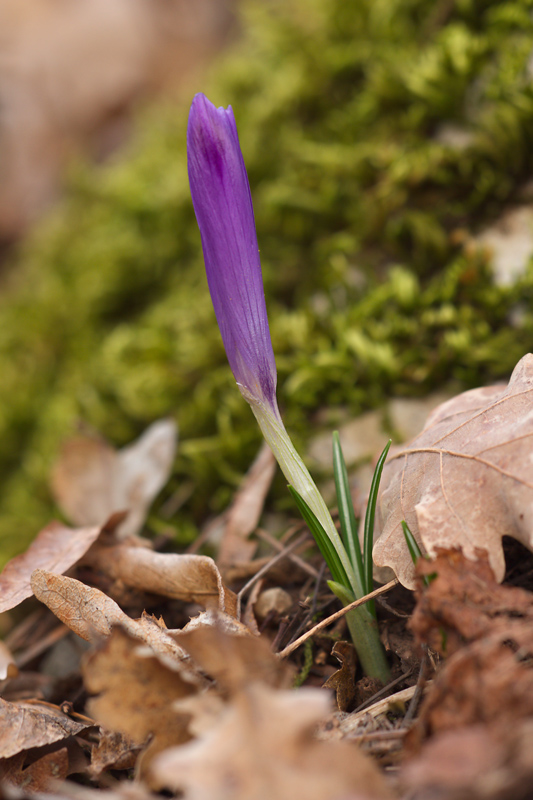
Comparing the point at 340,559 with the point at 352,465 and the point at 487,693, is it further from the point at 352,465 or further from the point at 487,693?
the point at 352,465

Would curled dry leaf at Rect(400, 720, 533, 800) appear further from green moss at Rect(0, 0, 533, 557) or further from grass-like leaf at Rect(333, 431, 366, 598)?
green moss at Rect(0, 0, 533, 557)

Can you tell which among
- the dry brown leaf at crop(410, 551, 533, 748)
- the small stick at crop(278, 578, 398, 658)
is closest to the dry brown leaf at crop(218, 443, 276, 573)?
the small stick at crop(278, 578, 398, 658)

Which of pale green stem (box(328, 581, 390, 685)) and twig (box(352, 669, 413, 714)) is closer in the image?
twig (box(352, 669, 413, 714))

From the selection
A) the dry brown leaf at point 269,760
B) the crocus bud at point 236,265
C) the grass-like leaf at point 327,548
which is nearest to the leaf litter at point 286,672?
the dry brown leaf at point 269,760

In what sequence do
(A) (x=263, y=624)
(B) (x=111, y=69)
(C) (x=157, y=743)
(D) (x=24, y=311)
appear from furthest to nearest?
(B) (x=111, y=69), (D) (x=24, y=311), (A) (x=263, y=624), (C) (x=157, y=743)

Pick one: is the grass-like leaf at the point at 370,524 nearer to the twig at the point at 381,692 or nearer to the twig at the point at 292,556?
the twig at the point at 381,692

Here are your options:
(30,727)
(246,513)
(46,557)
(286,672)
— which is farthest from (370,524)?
(46,557)

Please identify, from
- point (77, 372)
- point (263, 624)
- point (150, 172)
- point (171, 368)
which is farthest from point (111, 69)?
point (263, 624)

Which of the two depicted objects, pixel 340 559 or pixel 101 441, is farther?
pixel 101 441
